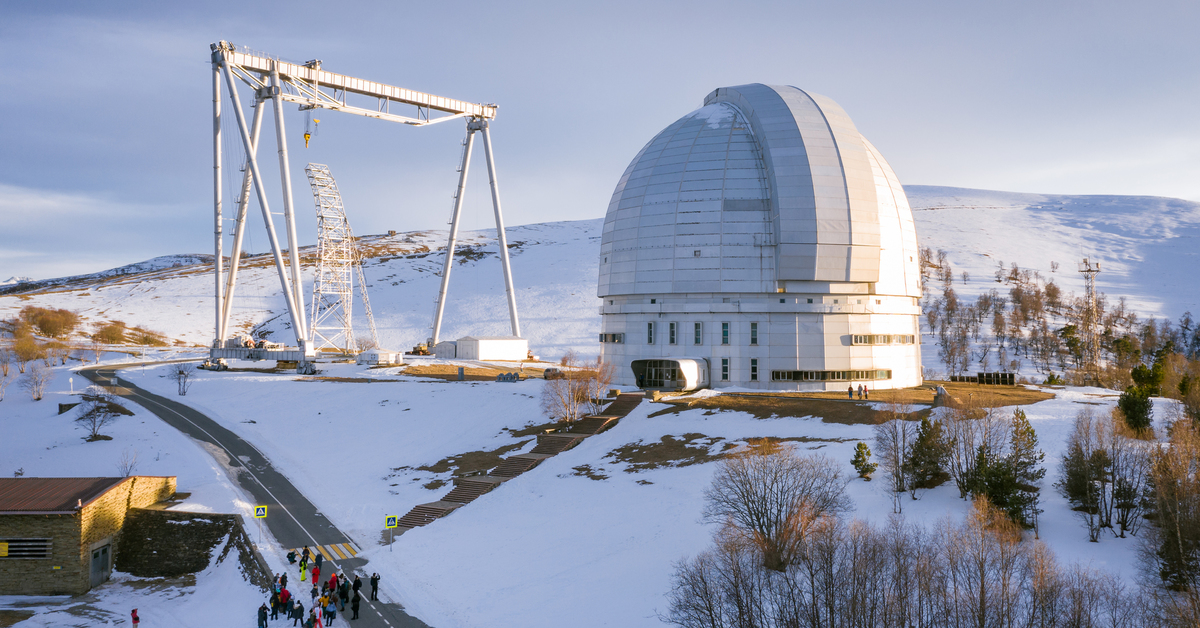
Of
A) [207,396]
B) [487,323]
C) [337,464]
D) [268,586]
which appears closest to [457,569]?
[268,586]

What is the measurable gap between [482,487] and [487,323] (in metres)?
113

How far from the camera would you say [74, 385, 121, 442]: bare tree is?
166 feet

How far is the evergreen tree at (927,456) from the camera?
96.1 feet

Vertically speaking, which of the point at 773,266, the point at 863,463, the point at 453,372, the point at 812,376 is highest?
the point at 773,266

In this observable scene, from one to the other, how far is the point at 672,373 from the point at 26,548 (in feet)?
128

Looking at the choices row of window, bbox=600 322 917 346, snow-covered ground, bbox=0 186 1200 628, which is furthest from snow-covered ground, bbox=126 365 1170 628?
row of window, bbox=600 322 917 346

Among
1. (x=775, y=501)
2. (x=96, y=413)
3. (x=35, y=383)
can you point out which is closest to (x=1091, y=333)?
(x=775, y=501)

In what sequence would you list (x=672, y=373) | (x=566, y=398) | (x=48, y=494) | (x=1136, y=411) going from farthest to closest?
(x=672, y=373), (x=566, y=398), (x=48, y=494), (x=1136, y=411)

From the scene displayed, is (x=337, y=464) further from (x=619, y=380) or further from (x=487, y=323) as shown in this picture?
(x=487, y=323)

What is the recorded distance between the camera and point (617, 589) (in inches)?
1023

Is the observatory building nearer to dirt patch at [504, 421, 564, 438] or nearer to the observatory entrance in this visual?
the observatory entrance

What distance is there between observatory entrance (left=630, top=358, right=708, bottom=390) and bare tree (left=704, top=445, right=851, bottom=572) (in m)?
26.2

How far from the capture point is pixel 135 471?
4522 centimetres

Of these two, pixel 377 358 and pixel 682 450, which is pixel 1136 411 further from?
pixel 377 358
